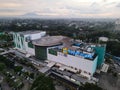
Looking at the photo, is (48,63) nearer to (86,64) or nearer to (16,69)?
(16,69)

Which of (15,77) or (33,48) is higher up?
(33,48)

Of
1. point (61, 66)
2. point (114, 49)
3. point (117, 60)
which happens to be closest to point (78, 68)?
point (61, 66)

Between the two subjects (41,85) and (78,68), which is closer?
(41,85)

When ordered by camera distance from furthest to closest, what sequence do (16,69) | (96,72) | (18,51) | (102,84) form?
(18,51), (96,72), (16,69), (102,84)

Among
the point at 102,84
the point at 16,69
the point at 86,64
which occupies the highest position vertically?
the point at 86,64

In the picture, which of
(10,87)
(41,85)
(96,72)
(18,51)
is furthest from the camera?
(18,51)

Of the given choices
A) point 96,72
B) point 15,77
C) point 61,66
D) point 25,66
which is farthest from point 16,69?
point 96,72
